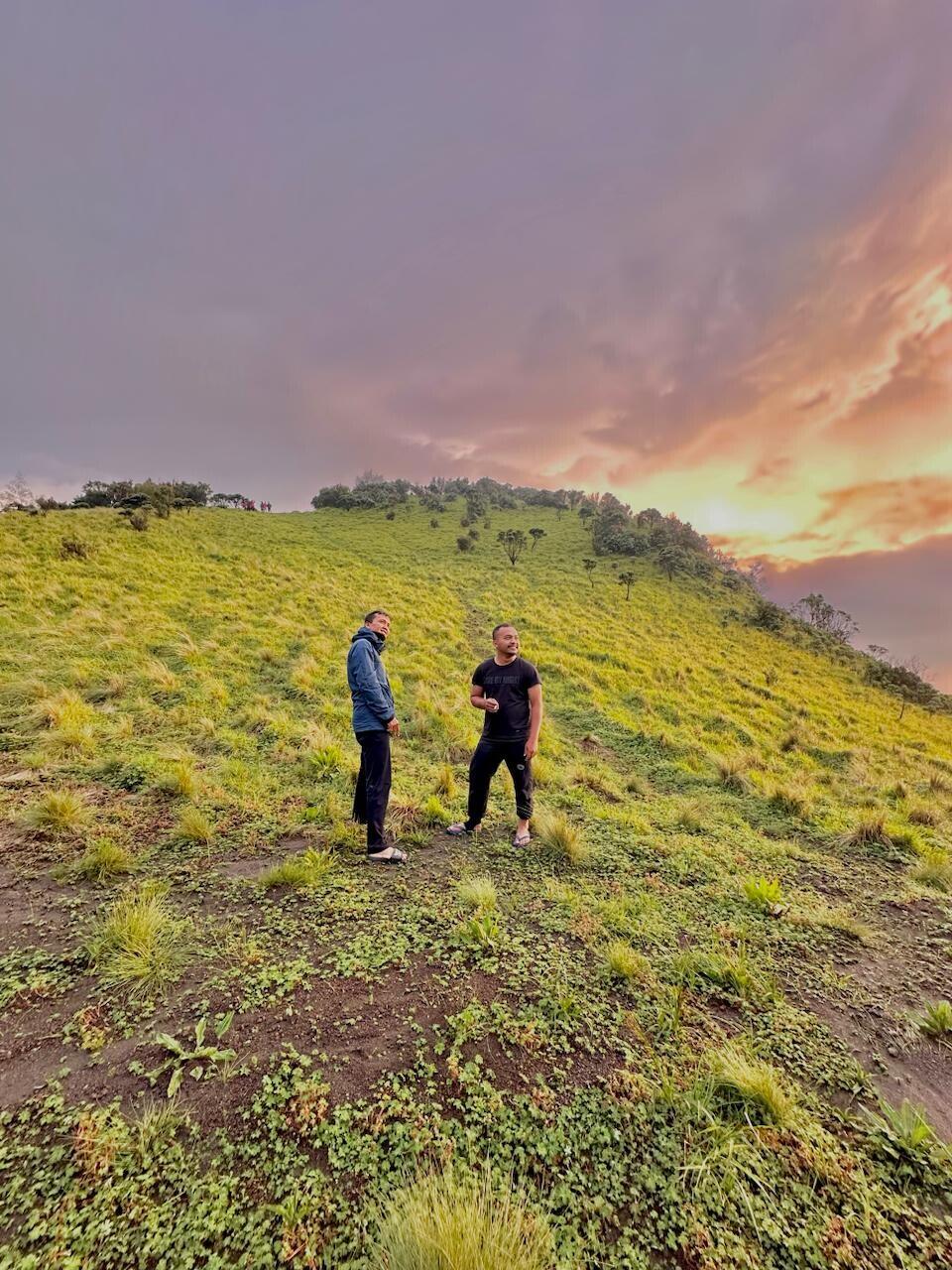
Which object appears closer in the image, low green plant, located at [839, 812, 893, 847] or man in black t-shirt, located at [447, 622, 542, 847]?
man in black t-shirt, located at [447, 622, 542, 847]

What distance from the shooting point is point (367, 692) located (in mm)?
5953

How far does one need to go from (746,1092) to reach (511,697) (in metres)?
4.18

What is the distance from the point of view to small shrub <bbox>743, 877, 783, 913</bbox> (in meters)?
5.54

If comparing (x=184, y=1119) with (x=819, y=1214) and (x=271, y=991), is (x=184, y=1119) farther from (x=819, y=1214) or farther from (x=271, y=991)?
(x=819, y=1214)

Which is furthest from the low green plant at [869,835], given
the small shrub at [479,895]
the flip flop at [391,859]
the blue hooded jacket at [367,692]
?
the blue hooded jacket at [367,692]

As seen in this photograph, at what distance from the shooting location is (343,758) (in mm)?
8359

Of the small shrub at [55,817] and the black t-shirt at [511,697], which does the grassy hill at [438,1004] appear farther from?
the black t-shirt at [511,697]

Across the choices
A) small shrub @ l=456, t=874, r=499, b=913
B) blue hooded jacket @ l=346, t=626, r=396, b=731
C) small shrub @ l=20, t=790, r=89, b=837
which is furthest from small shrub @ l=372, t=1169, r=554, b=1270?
small shrub @ l=20, t=790, r=89, b=837

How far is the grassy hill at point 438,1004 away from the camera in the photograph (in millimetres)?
2480

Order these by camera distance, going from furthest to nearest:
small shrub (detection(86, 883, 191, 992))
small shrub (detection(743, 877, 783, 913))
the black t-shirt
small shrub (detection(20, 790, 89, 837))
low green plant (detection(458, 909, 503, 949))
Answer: the black t-shirt → small shrub (detection(20, 790, 89, 837)) → small shrub (detection(743, 877, 783, 913)) → low green plant (detection(458, 909, 503, 949)) → small shrub (detection(86, 883, 191, 992))

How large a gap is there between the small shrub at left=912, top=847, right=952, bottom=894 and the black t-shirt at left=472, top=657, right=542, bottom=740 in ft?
19.6

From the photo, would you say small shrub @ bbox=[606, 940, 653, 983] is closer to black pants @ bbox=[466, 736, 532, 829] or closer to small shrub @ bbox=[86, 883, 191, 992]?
black pants @ bbox=[466, 736, 532, 829]

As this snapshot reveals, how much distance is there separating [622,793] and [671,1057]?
5927 mm

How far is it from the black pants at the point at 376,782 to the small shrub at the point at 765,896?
14.7ft
